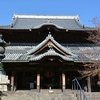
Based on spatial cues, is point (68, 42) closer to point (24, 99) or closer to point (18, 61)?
point (18, 61)

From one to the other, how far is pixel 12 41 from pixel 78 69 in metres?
7.40

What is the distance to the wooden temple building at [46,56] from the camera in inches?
624

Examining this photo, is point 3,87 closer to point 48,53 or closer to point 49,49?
point 48,53

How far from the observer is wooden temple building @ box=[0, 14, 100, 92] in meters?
15.9

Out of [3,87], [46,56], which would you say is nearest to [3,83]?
[3,87]

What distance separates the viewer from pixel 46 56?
15.4 meters

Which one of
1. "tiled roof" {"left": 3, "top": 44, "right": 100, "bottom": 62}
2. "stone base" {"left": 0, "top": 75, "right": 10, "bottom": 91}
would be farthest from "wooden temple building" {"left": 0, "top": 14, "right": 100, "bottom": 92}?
"stone base" {"left": 0, "top": 75, "right": 10, "bottom": 91}

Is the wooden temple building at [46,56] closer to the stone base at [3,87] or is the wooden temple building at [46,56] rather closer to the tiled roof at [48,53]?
the tiled roof at [48,53]

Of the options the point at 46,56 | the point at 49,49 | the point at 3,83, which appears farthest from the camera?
the point at 49,49

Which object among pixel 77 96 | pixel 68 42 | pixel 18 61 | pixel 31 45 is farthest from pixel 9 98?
pixel 68 42

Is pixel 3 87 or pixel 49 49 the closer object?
pixel 3 87

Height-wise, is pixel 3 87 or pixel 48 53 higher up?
pixel 48 53

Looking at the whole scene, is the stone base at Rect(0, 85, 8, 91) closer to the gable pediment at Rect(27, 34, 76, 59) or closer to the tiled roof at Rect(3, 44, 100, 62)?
the tiled roof at Rect(3, 44, 100, 62)

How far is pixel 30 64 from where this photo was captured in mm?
16250
